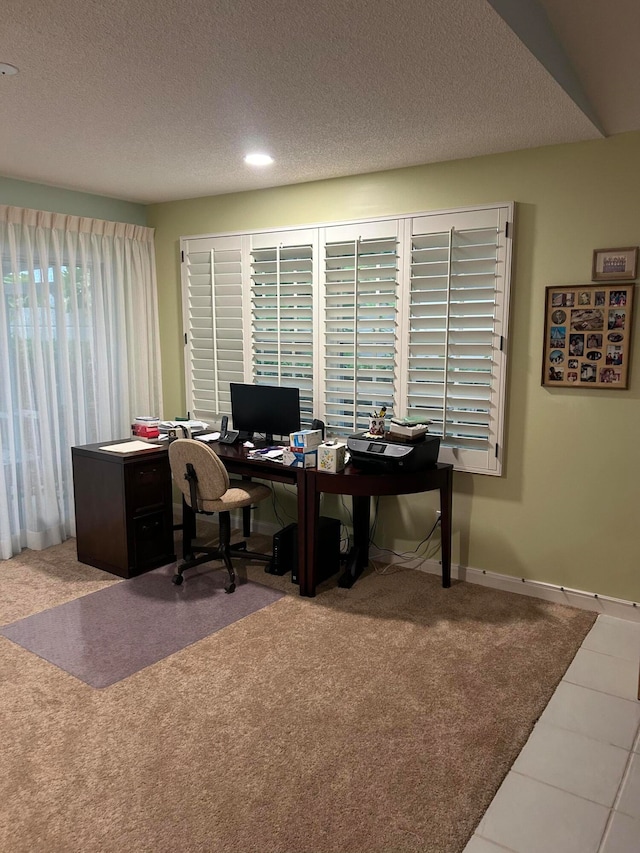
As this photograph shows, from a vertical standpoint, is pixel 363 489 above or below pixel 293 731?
above

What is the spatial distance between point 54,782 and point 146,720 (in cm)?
40

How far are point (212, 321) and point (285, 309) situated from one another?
68 cm

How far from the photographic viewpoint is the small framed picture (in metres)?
3.04

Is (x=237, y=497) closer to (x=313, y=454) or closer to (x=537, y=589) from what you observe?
(x=313, y=454)

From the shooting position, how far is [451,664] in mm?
2844

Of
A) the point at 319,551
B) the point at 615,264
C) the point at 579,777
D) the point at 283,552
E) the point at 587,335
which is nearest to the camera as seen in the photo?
the point at 579,777

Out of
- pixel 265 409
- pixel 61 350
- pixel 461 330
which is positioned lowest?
pixel 265 409

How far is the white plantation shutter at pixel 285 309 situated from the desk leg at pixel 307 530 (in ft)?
2.73

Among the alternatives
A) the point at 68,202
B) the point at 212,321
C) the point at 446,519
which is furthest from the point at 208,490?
the point at 68,202

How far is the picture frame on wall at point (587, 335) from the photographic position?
3109mm

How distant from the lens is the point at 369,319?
12.7 ft


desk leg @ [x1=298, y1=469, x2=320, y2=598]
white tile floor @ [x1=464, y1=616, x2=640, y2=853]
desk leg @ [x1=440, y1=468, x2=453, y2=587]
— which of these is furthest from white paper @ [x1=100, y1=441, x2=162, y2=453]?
white tile floor @ [x1=464, y1=616, x2=640, y2=853]

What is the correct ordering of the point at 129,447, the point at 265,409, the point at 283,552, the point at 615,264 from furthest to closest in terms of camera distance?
the point at 265,409 → the point at 129,447 → the point at 283,552 → the point at 615,264

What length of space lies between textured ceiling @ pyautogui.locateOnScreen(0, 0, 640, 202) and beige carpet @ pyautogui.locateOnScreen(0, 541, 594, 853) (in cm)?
242
